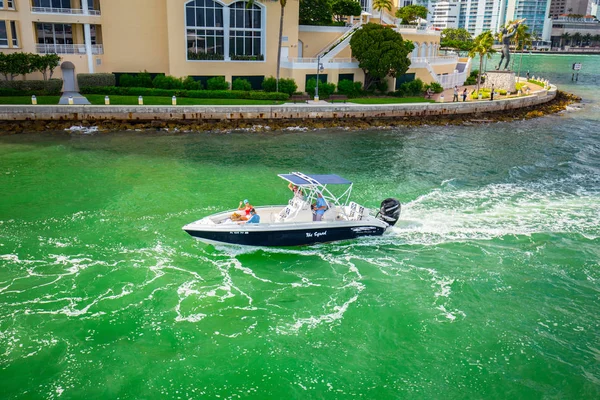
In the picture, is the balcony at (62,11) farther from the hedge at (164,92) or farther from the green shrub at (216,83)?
the green shrub at (216,83)

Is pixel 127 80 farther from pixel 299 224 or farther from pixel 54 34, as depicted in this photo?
pixel 299 224

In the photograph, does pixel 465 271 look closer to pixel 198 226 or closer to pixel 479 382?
pixel 479 382

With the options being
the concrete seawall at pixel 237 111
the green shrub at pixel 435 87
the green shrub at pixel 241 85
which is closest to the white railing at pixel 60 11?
the concrete seawall at pixel 237 111

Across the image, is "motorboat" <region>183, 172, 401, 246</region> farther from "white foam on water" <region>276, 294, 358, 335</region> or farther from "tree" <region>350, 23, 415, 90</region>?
"tree" <region>350, 23, 415, 90</region>

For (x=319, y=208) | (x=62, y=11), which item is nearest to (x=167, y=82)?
Result: (x=62, y=11)

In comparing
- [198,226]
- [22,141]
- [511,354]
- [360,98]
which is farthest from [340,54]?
[511,354]

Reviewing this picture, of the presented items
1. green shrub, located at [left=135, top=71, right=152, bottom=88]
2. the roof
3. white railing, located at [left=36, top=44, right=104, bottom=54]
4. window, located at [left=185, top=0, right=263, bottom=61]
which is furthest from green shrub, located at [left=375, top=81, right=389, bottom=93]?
the roof
